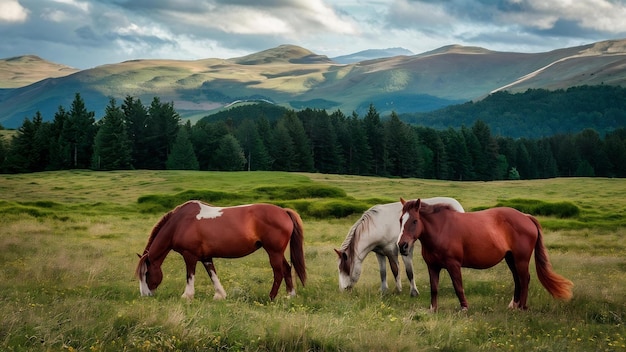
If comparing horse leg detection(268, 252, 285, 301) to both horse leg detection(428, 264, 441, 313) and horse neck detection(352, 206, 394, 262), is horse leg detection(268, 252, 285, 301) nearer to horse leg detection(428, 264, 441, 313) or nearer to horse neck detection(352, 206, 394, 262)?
horse neck detection(352, 206, 394, 262)

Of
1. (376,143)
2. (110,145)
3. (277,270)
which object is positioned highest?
(110,145)

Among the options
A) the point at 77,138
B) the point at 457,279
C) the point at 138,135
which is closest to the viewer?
the point at 457,279

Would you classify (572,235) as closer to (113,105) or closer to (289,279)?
(289,279)

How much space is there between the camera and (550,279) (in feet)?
43.4

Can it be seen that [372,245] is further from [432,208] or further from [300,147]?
[300,147]

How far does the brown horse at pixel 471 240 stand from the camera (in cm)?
1259

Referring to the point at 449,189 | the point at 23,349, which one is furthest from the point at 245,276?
the point at 449,189

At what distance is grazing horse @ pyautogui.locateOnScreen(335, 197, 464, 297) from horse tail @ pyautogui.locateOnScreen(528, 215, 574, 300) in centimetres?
253

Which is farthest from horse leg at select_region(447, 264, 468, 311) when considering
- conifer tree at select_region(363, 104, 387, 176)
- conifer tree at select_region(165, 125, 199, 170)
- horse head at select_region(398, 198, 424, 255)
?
conifer tree at select_region(363, 104, 387, 176)

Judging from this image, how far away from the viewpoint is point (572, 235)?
3275 cm

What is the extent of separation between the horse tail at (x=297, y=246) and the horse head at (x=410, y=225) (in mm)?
3100

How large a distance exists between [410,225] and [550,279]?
3.87 metres

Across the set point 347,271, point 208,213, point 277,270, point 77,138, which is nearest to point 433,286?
point 347,271

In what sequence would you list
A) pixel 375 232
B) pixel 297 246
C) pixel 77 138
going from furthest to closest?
pixel 77 138 → pixel 375 232 → pixel 297 246
